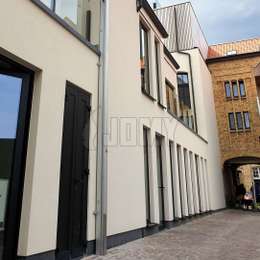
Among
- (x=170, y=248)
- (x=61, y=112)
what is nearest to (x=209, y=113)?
(x=170, y=248)

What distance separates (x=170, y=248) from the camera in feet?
17.8

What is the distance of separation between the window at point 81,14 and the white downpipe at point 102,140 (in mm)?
140

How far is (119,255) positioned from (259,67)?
2075cm

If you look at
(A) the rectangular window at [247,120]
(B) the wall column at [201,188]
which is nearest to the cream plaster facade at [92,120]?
(B) the wall column at [201,188]

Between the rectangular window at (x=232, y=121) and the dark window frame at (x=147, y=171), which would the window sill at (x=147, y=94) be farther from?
the rectangular window at (x=232, y=121)

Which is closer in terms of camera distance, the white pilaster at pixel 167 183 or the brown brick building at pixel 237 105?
the white pilaster at pixel 167 183

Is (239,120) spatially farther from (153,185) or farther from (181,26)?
(153,185)

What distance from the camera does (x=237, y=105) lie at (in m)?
21.3

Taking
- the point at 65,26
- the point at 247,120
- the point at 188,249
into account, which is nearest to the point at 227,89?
the point at 247,120

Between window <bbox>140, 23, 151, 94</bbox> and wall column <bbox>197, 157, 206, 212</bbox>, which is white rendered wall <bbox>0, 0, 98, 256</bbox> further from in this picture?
wall column <bbox>197, 157, 206, 212</bbox>

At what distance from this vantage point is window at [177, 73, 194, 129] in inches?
544

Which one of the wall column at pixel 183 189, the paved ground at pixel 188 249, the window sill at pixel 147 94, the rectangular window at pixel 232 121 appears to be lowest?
the paved ground at pixel 188 249

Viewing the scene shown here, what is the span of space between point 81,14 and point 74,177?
306 centimetres

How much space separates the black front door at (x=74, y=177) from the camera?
4121 millimetres
